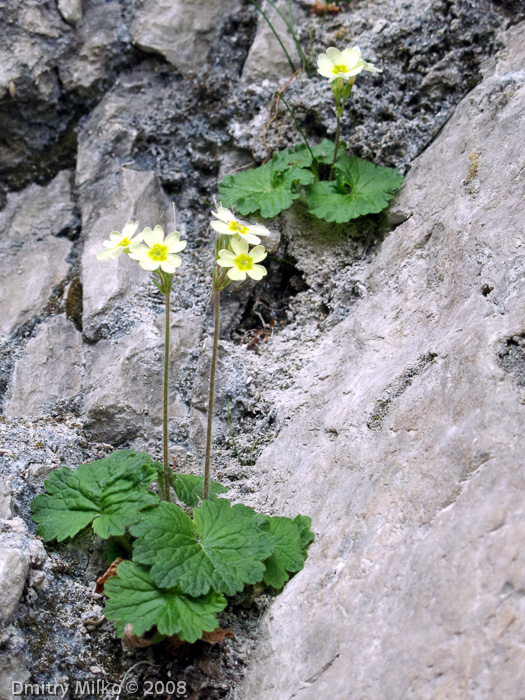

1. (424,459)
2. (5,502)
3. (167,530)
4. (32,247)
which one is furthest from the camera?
(32,247)

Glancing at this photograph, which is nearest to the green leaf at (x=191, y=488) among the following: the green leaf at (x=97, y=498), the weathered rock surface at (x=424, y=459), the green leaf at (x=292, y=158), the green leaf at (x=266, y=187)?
Result: the green leaf at (x=97, y=498)

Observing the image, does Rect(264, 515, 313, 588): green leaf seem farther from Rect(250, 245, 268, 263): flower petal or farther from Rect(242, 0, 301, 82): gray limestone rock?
Rect(242, 0, 301, 82): gray limestone rock

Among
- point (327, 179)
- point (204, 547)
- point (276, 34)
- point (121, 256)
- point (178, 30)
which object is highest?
point (276, 34)

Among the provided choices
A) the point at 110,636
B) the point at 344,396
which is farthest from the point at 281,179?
the point at 110,636

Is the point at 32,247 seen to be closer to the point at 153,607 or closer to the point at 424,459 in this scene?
the point at 153,607

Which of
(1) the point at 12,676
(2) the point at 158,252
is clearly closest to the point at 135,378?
(2) the point at 158,252
